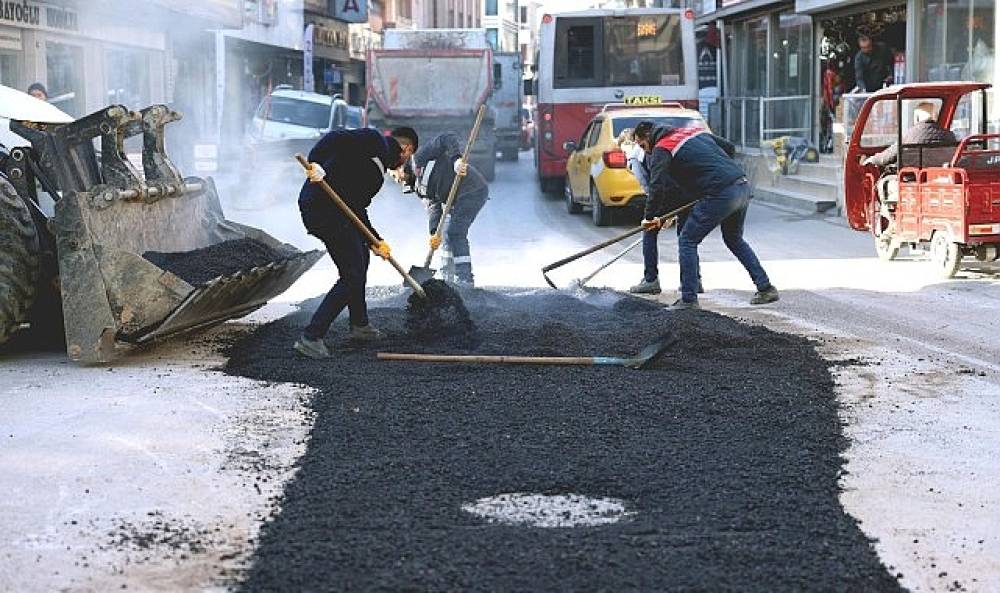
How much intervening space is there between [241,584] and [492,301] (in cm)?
639

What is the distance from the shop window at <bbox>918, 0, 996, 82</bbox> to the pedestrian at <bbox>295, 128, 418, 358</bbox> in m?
15.3

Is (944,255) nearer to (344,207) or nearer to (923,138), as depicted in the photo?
(923,138)

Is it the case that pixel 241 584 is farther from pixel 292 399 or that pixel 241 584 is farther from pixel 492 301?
pixel 492 301

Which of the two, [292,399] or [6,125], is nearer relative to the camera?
[292,399]

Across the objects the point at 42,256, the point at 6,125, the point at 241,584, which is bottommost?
the point at 241,584

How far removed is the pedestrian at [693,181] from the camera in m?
10.5

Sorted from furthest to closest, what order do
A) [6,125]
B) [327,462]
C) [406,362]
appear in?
1. [6,125]
2. [406,362]
3. [327,462]

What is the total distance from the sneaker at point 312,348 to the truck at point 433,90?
822 inches

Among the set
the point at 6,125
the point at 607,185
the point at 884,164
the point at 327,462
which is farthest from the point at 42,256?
the point at 607,185

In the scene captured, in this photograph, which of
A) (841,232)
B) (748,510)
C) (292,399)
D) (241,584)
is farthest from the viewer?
(841,232)

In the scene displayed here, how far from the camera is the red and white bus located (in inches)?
965

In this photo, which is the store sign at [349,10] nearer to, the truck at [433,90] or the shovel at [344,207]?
the truck at [433,90]

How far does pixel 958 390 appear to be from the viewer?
7391mm

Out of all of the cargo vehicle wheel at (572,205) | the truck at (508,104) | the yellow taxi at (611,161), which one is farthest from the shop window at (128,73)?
the truck at (508,104)
